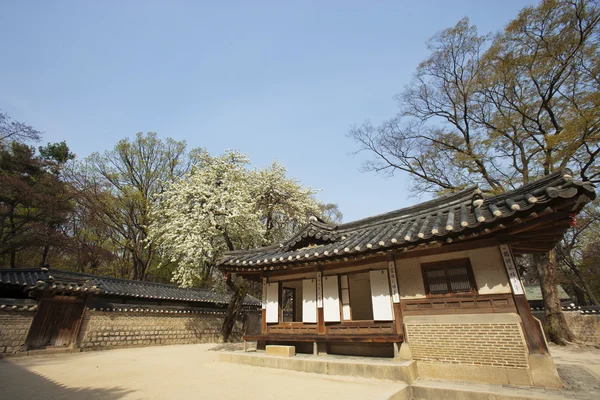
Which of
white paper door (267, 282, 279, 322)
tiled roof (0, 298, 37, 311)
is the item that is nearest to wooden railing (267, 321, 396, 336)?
white paper door (267, 282, 279, 322)

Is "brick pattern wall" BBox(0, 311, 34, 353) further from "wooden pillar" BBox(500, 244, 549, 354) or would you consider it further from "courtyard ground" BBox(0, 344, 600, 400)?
"wooden pillar" BBox(500, 244, 549, 354)

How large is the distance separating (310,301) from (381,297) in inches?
104

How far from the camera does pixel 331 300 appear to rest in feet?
31.2

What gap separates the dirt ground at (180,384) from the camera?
5883 millimetres

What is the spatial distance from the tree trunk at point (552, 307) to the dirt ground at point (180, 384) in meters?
14.1

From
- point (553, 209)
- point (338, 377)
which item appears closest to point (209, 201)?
point (338, 377)

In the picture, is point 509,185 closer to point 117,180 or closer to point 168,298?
point 168,298

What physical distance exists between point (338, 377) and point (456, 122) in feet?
56.9

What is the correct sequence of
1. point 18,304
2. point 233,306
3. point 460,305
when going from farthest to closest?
1. point 233,306
2. point 18,304
3. point 460,305

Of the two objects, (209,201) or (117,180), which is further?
(117,180)

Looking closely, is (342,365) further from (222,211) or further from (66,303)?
(66,303)

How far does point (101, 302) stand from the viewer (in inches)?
656

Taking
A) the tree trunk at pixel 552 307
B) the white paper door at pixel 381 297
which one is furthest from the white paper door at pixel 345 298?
the tree trunk at pixel 552 307

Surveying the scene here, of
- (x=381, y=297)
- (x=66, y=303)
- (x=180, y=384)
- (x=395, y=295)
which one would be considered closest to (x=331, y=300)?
(x=381, y=297)
